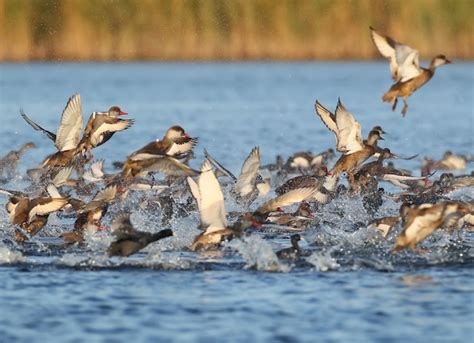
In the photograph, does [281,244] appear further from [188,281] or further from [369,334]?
[369,334]

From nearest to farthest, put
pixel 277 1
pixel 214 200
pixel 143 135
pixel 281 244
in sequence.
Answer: pixel 214 200 < pixel 281 244 < pixel 143 135 < pixel 277 1

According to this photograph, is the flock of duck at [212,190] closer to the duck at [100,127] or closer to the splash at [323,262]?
the duck at [100,127]

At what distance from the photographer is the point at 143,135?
29.0 m

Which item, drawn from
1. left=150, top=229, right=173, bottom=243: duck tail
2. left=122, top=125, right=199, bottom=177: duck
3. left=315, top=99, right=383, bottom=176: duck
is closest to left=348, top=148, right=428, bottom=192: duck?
left=315, top=99, right=383, bottom=176: duck

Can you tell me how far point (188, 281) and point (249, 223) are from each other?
1173 millimetres

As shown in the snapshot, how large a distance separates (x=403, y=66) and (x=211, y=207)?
2.98 m

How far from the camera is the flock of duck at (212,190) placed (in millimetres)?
11992

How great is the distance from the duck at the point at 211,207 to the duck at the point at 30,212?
1927 mm

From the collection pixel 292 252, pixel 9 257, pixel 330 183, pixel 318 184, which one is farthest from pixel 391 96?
pixel 9 257

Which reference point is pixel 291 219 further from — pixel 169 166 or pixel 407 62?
pixel 169 166

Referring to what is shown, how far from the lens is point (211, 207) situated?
12.4 metres

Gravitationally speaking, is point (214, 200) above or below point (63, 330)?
above

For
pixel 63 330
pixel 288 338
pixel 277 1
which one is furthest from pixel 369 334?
pixel 277 1

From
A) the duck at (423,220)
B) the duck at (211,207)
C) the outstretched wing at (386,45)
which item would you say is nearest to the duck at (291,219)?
the duck at (211,207)
